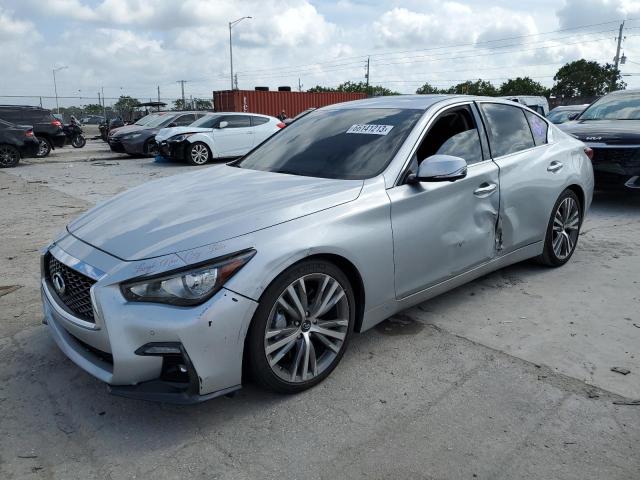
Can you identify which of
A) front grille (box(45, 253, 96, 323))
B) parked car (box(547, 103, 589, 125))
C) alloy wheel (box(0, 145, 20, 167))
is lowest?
front grille (box(45, 253, 96, 323))

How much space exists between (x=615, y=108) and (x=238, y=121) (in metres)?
10.3

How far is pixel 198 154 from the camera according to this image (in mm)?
15039

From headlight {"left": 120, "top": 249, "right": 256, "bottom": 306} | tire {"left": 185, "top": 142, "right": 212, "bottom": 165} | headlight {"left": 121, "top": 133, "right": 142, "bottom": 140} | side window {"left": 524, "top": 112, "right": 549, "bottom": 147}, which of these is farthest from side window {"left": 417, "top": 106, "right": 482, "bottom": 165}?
headlight {"left": 121, "top": 133, "right": 142, "bottom": 140}

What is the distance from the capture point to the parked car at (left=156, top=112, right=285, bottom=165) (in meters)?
14.9

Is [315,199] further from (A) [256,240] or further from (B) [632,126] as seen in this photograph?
(B) [632,126]

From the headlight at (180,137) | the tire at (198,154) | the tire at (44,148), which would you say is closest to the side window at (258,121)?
the tire at (198,154)

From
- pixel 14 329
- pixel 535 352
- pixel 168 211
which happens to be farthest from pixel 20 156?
pixel 535 352

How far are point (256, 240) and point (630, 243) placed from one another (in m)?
4.92

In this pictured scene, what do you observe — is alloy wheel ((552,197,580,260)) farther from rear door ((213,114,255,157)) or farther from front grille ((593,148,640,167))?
rear door ((213,114,255,157))

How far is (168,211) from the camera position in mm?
3082

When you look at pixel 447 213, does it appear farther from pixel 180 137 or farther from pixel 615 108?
pixel 180 137

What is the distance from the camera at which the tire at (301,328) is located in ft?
8.78

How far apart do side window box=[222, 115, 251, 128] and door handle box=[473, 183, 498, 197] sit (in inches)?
500

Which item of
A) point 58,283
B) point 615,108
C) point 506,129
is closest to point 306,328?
point 58,283
